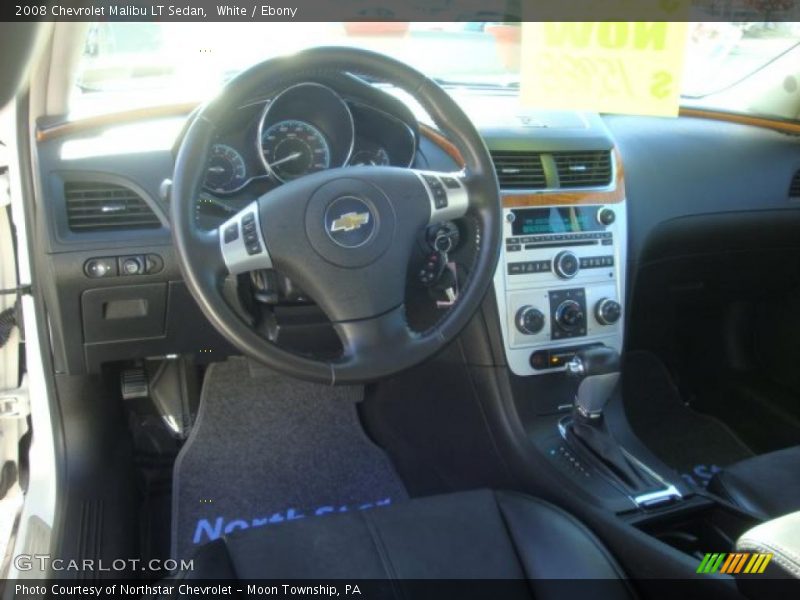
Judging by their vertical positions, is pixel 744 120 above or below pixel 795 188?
above

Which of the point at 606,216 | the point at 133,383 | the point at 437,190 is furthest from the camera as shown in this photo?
the point at 133,383

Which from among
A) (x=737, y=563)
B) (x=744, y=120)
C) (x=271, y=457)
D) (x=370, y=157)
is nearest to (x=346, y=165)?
(x=370, y=157)

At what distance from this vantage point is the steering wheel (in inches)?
53.5

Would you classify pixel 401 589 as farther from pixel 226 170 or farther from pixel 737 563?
pixel 226 170

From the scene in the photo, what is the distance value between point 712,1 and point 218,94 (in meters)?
1.28

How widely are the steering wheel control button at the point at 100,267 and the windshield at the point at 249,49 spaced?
1.14 feet

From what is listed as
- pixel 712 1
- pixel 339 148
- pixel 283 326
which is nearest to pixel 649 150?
pixel 712 1

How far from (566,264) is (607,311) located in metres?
0.17

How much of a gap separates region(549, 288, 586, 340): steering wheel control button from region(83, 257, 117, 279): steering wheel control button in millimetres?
1053

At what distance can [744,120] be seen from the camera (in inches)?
100

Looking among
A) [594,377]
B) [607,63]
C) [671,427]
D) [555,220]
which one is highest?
[607,63]

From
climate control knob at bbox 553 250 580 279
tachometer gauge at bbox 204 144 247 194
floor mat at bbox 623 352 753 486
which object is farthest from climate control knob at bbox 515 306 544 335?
floor mat at bbox 623 352 753 486

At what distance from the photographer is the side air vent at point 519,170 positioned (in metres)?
2.02

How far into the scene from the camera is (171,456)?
2404 mm
